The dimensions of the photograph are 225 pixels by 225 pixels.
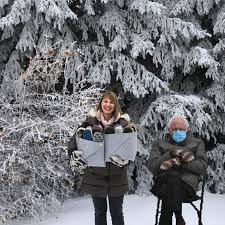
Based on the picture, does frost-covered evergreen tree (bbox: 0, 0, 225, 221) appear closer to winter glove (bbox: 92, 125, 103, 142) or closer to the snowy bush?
the snowy bush

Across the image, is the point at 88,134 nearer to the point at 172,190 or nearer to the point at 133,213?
the point at 172,190

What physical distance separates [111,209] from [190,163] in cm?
87

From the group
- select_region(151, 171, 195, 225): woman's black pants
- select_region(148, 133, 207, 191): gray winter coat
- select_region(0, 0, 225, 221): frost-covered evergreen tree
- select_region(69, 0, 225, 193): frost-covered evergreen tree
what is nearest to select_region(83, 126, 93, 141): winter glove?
select_region(148, 133, 207, 191): gray winter coat

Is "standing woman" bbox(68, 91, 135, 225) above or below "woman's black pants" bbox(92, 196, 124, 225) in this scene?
above

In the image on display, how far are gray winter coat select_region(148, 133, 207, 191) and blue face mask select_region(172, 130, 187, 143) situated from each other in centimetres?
4

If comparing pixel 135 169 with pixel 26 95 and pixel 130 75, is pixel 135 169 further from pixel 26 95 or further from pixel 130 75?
pixel 26 95

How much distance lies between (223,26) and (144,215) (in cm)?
297

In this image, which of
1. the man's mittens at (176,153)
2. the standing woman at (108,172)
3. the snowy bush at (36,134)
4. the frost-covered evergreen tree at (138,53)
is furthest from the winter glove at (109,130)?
the frost-covered evergreen tree at (138,53)

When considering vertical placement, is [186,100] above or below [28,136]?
above

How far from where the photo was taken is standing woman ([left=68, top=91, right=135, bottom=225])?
4735mm

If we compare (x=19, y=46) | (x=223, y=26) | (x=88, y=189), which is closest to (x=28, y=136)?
(x=19, y=46)

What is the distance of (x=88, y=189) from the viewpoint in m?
4.78

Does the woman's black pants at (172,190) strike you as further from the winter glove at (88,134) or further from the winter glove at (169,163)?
the winter glove at (88,134)

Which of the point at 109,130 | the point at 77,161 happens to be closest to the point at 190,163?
the point at 109,130
